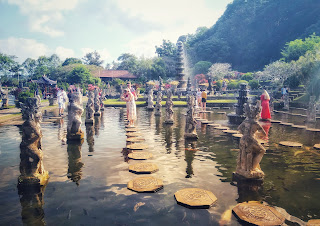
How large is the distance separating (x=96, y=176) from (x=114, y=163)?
0.97 m

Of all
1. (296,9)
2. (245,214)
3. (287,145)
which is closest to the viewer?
(245,214)

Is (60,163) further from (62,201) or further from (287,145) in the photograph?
(287,145)

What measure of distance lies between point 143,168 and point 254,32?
7319 cm

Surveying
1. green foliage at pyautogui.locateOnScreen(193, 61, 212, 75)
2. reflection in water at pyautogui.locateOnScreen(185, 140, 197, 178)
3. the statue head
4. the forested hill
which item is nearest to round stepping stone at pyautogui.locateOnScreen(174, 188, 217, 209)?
reflection in water at pyautogui.locateOnScreen(185, 140, 197, 178)

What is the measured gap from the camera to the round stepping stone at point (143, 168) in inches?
220

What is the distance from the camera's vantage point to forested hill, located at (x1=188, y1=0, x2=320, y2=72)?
60031mm

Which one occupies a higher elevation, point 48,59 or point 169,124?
point 48,59

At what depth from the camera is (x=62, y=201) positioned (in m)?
4.15

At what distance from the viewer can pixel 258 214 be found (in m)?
3.68

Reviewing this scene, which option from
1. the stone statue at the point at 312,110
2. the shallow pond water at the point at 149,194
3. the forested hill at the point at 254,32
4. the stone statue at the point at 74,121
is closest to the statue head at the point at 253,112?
the shallow pond water at the point at 149,194

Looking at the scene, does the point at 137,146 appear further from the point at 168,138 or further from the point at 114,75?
the point at 114,75

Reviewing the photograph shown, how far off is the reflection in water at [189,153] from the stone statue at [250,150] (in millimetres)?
1155

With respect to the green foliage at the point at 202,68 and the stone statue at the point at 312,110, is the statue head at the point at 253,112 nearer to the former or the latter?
the stone statue at the point at 312,110

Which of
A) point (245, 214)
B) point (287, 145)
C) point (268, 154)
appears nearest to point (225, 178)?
point (245, 214)
